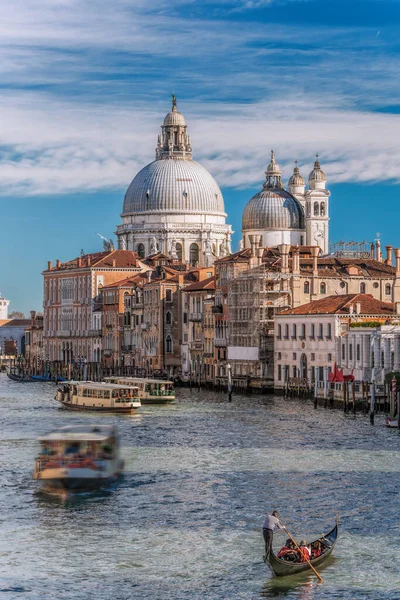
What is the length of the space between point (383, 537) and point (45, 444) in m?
9.81

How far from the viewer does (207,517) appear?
3058 cm

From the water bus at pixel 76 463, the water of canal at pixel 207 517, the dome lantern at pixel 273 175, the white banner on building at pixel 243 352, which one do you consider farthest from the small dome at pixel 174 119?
the water bus at pixel 76 463

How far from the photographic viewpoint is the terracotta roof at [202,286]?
8919 centimetres

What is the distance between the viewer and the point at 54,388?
299 feet

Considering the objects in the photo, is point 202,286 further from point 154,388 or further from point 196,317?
point 154,388

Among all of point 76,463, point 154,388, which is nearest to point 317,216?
point 154,388

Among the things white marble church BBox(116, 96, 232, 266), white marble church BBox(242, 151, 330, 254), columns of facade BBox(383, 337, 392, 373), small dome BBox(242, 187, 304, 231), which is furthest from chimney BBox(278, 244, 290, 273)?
white marble church BBox(116, 96, 232, 266)

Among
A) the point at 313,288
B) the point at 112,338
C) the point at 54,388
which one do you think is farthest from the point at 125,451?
the point at 112,338

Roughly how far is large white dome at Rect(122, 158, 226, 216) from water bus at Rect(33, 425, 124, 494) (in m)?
94.6

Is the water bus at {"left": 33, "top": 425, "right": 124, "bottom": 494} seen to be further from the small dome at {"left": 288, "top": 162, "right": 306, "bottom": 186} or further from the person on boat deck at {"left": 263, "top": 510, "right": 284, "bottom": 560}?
the small dome at {"left": 288, "top": 162, "right": 306, "bottom": 186}

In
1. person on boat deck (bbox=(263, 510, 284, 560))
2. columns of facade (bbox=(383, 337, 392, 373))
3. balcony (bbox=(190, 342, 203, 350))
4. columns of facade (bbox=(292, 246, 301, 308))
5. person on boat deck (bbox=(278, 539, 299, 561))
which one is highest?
columns of facade (bbox=(292, 246, 301, 308))

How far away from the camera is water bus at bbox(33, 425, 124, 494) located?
112 ft

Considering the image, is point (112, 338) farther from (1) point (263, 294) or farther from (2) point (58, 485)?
(2) point (58, 485)

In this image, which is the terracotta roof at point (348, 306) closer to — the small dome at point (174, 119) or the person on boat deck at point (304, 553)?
the person on boat deck at point (304, 553)
